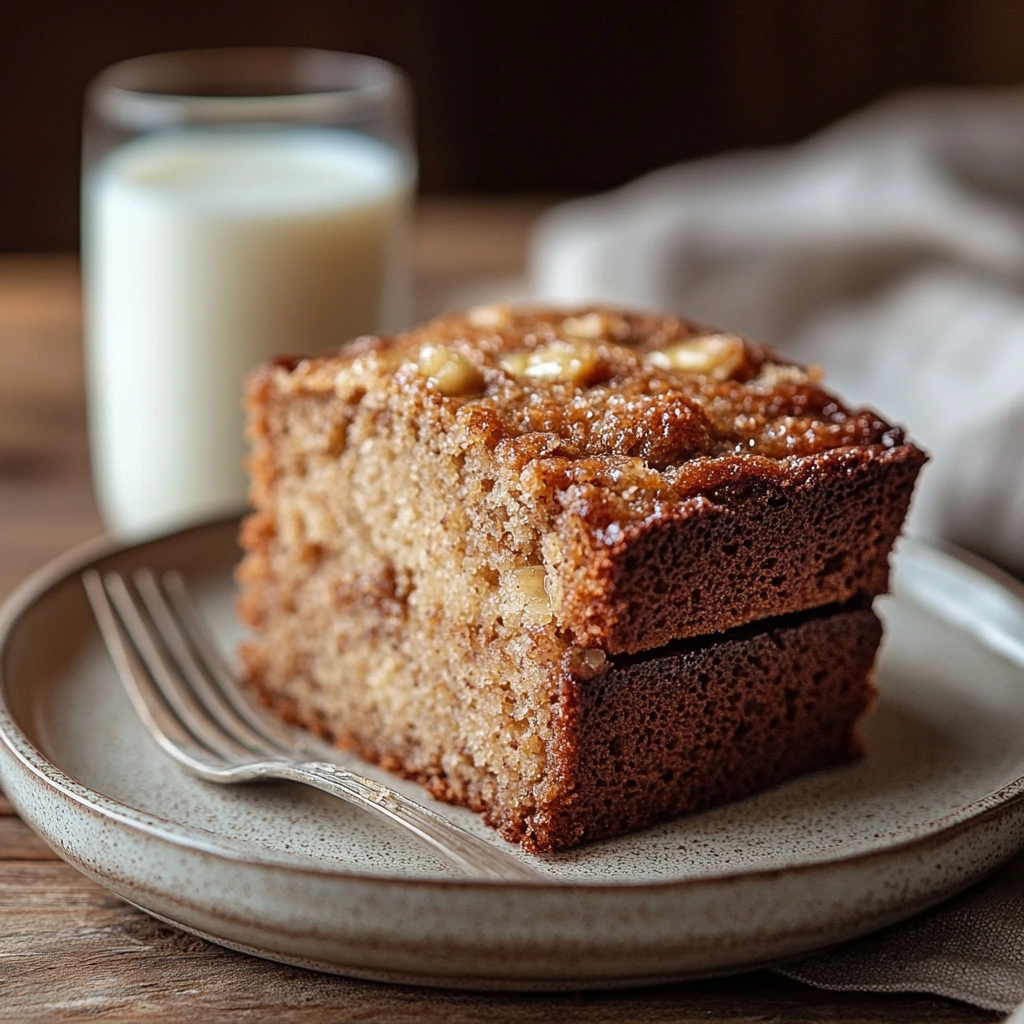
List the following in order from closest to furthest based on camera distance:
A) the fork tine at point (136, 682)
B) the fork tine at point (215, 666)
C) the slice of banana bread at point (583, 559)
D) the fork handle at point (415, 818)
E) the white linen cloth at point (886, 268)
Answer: the fork handle at point (415, 818), the slice of banana bread at point (583, 559), the fork tine at point (136, 682), the fork tine at point (215, 666), the white linen cloth at point (886, 268)

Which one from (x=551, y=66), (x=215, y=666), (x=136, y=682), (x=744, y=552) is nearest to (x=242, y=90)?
(x=215, y=666)

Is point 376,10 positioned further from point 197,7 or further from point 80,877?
point 80,877

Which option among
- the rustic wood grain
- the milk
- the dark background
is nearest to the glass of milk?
the milk

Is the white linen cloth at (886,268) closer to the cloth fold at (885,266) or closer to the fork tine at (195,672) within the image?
the cloth fold at (885,266)

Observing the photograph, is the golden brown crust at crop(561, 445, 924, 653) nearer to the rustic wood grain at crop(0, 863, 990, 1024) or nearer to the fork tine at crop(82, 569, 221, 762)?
the rustic wood grain at crop(0, 863, 990, 1024)

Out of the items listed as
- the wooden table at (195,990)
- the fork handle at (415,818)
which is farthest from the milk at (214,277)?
the fork handle at (415,818)
